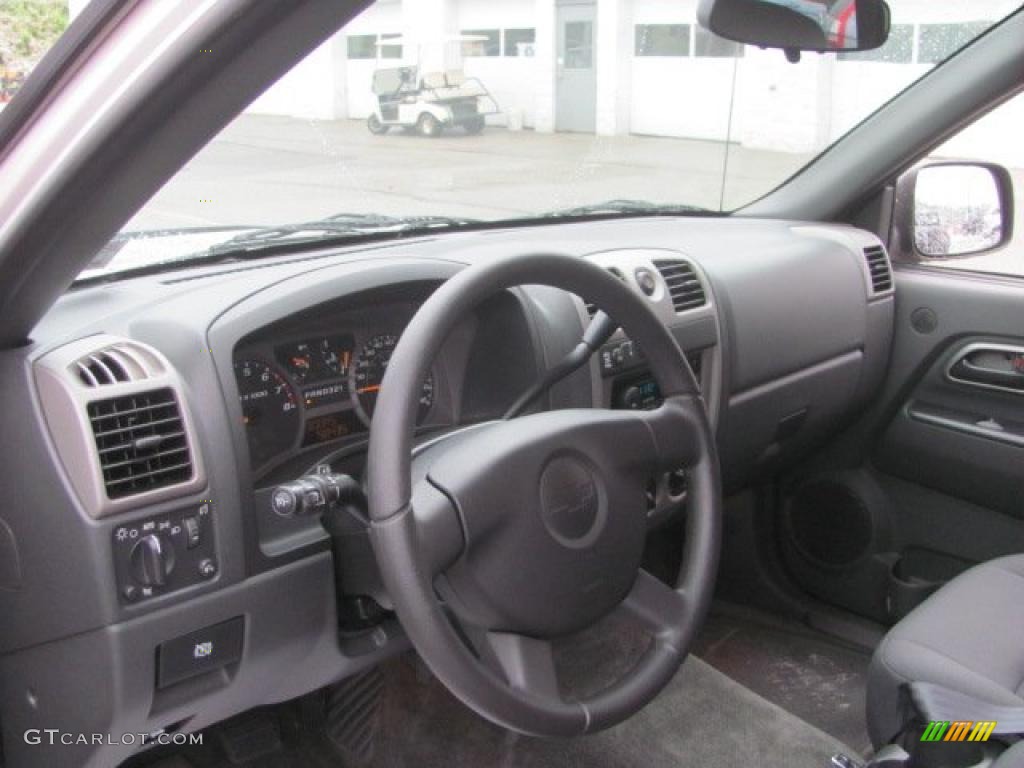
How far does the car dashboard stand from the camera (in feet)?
5.28

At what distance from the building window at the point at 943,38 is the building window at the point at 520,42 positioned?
104cm

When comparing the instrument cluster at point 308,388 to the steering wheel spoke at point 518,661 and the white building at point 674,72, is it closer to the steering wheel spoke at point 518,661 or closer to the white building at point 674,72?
the steering wheel spoke at point 518,661

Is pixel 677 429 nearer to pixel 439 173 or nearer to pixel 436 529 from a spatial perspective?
pixel 436 529

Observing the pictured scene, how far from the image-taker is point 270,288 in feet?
6.20

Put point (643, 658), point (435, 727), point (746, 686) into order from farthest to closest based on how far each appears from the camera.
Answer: point (746, 686), point (435, 727), point (643, 658)

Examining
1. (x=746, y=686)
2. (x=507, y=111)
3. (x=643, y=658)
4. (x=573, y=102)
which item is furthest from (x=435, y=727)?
(x=573, y=102)

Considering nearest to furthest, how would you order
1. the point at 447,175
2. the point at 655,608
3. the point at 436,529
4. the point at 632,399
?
the point at 436,529
the point at 655,608
the point at 632,399
the point at 447,175

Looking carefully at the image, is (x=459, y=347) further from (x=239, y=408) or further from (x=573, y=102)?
(x=573, y=102)

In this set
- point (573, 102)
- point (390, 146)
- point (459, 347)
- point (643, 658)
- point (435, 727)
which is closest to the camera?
point (643, 658)

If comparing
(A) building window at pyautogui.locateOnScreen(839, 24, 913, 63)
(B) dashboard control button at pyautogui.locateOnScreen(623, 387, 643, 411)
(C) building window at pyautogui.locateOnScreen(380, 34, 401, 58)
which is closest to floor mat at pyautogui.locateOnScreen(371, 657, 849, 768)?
(B) dashboard control button at pyautogui.locateOnScreen(623, 387, 643, 411)

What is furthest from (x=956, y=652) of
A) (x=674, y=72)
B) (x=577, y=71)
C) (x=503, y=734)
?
(x=674, y=72)

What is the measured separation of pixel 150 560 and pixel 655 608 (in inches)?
30.0

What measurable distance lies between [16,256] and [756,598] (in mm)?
2589

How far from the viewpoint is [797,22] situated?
2.04 metres
